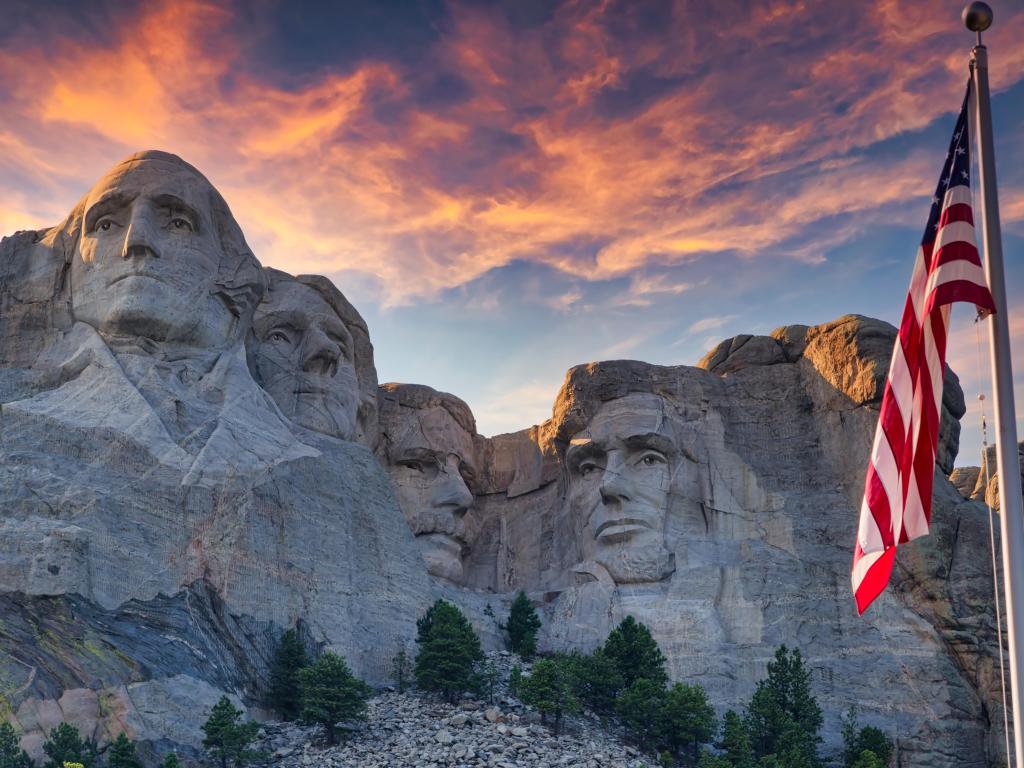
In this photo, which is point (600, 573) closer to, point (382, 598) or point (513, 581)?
point (513, 581)

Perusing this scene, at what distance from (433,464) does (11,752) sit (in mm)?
18290

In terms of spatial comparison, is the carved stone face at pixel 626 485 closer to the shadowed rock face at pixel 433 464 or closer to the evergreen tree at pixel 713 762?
the shadowed rock face at pixel 433 464

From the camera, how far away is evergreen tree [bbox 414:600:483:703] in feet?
85.7

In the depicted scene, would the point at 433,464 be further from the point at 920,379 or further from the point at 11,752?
the point at 920,379

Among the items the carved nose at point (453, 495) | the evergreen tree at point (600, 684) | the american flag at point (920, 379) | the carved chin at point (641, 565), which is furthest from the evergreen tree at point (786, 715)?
the american flag at point (920, 379)

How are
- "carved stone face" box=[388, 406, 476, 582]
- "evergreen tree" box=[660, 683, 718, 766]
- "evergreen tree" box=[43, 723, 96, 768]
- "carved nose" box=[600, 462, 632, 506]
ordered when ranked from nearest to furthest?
1. "evergreen tree" box=[43, 723, 96, 768]
2. "evergreen tree" box=[660, 683, 718, 766]
3. "carved nose" box=[600, 462, 632, 506]
4. "carved stone face" box=[388, 406, 476, 582]

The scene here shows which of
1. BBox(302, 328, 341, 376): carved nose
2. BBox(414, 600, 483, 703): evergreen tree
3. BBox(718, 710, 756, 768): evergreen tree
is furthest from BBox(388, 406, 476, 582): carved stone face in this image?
BBox(718, 710, 756, 768): evergreen tree

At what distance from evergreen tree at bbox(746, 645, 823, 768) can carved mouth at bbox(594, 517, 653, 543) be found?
4.93 meters

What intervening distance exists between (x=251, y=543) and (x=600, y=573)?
10.2m

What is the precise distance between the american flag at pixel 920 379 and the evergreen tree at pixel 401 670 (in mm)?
14243

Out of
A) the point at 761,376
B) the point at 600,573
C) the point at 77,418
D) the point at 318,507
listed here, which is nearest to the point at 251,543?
the point at 318,507

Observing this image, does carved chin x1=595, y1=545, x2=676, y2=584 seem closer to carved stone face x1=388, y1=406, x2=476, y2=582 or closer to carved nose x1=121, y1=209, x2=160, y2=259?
carved stone face x1=388, y1=406, x2=476, y2=582

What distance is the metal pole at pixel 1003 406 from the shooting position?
1252 cm

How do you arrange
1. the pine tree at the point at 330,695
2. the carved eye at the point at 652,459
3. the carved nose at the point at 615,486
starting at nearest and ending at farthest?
the pine tree at the point at 330,695 < the carved nose at the point at 615,486 < the carved eye at the point at 652,459
